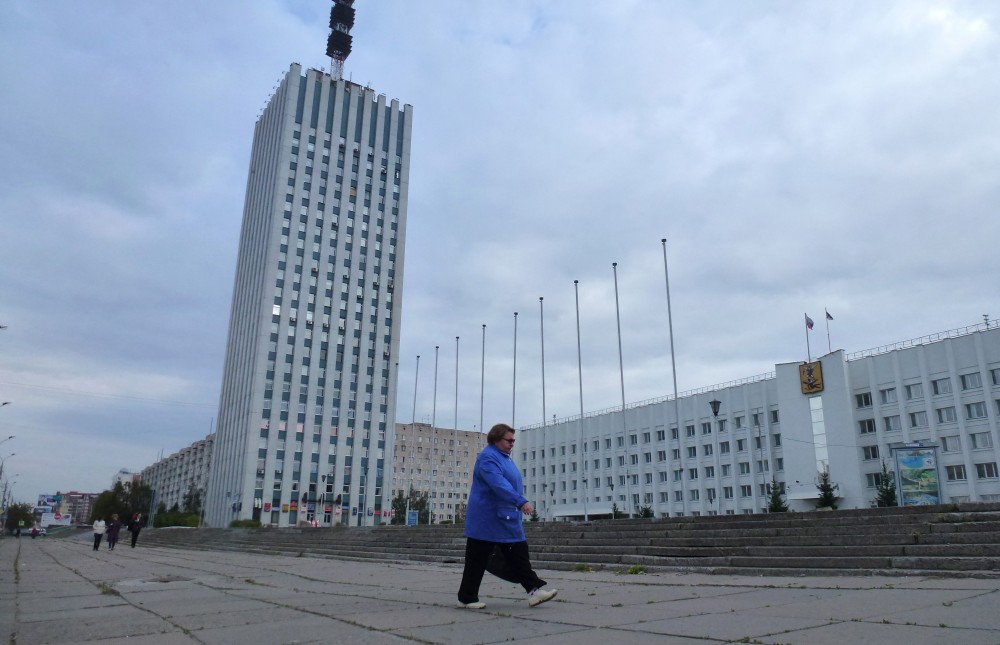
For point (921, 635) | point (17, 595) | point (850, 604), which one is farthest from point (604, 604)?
point (17, 595)

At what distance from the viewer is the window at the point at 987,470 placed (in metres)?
48.1

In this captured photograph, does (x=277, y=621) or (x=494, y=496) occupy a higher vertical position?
(x=494, y=496)

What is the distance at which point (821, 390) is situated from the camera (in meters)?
58.2

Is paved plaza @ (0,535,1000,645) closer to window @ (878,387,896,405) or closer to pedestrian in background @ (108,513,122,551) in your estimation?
pedestrian in background @ (108,513,122,551)

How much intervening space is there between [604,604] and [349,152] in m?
87.2

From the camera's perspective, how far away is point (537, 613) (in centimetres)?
589

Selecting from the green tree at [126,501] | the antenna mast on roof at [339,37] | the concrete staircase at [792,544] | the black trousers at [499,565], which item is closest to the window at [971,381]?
the concrete staircase at [792,544]

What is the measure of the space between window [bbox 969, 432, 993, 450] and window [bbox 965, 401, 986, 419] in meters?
1.26

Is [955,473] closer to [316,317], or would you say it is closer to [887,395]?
[887,395]

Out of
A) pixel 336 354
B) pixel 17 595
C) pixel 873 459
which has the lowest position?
pixel 17 595

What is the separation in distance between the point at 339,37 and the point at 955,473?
90.9 m

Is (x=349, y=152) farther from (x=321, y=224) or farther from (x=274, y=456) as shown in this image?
(x=274, y=456)

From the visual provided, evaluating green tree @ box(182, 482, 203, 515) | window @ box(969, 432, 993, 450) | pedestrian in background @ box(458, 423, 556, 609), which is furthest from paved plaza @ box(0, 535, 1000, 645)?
green tree @ box(182, 482, 203, 515)

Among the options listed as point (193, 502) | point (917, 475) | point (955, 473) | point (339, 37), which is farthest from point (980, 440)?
point (193, 502)
